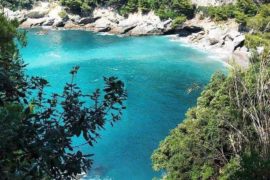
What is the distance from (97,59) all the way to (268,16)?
24.3 meters

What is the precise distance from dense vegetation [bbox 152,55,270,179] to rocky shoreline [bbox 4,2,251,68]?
99.2ft

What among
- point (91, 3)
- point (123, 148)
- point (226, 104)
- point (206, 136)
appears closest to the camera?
point (206, 136)

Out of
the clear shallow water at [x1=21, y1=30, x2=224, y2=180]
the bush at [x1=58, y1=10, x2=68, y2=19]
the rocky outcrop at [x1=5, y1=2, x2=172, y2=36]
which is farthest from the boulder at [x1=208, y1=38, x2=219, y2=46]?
the bush at [x1=58, y1=10, x2=68, y2=19]

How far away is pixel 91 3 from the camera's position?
82375mm

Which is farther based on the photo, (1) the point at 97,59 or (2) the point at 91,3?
(2) the point at 91,3

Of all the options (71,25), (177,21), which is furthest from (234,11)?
(71,25)

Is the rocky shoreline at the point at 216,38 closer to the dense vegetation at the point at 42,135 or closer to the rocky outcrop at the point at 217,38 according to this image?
the rocky outcrop at the point at 217,38

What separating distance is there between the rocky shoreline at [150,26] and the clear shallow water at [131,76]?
128 inches

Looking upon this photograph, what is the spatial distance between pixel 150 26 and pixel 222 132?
56.1 meters

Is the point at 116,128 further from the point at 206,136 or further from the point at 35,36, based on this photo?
the point at 35,36

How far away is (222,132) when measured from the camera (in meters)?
18.8

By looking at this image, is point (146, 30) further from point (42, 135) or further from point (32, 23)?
point (42, 135)

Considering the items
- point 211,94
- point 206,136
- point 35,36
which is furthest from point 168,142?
point 35,36

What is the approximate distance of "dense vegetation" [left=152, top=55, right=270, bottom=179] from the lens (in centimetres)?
1529
